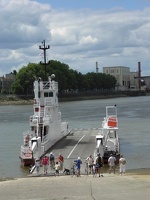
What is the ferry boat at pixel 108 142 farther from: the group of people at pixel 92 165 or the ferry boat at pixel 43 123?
the ferry boat at pixel 43 123

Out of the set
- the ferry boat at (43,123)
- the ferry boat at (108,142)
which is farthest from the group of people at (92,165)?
the ferry boat at (43,123)

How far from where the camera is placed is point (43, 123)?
43.3 m

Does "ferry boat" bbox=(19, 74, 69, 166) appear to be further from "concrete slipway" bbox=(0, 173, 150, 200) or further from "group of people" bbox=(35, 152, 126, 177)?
"concrete slipway" bbox=(0, 173, 150, 200)

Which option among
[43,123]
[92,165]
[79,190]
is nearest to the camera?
[79,190]

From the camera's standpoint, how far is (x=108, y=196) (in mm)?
19375

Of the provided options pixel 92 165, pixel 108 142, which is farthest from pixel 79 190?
pixel 108 142

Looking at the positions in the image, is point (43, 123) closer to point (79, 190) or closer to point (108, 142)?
point (108, 142)

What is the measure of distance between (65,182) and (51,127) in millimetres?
19862

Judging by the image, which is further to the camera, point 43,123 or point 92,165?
point 43,123

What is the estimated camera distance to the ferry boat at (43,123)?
38425 millimetres

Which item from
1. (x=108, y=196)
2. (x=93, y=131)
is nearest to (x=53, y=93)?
(x=93, y=131)

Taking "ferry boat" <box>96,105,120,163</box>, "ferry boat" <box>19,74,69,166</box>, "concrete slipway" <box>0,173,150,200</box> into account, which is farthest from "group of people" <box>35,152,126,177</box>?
"ferry boat" <box>19,74,69,166</box>

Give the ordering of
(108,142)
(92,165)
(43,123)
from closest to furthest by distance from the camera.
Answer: (92,165), (108,142), (43,123)

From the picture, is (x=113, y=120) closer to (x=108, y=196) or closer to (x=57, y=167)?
(x=57, y=167)
